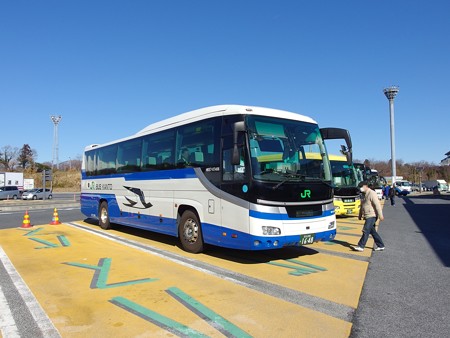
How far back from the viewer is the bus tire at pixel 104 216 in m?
13.6

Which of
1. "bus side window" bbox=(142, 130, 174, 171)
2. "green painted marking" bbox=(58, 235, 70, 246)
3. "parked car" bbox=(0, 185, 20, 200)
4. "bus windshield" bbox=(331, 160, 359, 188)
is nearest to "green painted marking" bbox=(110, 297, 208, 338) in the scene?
"bus side window" bbox=(142, 130, 174, 171)

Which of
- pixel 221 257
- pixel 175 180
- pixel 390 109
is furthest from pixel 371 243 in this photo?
pixel 390 109

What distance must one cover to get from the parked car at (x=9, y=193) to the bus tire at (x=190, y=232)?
43815mm

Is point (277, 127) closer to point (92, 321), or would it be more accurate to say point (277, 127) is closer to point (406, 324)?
point (406, 324)

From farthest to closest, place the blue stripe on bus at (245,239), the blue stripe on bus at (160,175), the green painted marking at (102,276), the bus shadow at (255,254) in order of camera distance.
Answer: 1. the blue stripe on bus at (160,175)
2. the bus shadow at (255,254)
3. the blue stripe on bus at (245,239)
4. the green painted marking at (102,276)

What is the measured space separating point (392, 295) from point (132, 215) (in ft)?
27.2

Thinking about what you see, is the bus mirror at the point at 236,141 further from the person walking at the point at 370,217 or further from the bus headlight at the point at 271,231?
the person walking at the point at 370,217

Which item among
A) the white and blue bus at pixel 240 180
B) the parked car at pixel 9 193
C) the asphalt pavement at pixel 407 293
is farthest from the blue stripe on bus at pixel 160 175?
the parked car at pixel 9 193

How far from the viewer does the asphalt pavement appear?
4250 millimetres

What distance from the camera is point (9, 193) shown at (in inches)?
1775

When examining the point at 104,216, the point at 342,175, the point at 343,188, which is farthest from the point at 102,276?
the point at 342,175

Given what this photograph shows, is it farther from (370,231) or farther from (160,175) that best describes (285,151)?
(160,175)

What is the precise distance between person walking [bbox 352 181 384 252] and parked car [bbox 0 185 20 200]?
46.6 m

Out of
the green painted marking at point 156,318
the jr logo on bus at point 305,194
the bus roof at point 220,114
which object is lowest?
the green painted marking at point 156,318
